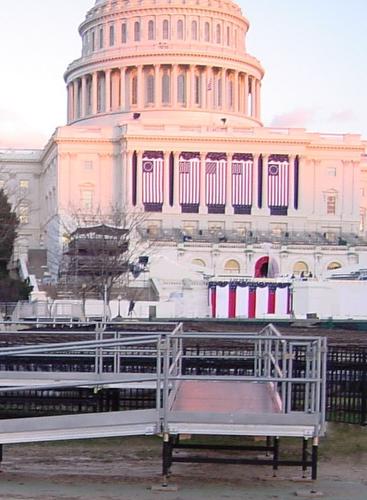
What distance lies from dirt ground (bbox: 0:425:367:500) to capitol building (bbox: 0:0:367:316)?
205 ft

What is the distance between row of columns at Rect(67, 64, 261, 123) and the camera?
380 ft

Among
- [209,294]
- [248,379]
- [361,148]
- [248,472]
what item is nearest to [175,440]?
[248,472]

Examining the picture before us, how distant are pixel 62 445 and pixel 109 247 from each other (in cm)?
5512

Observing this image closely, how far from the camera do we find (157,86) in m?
115

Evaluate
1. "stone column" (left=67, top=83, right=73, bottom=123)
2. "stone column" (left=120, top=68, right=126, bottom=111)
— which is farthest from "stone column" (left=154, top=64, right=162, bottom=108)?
"stone column" (left=67, top=83, right=73, bottom=123)

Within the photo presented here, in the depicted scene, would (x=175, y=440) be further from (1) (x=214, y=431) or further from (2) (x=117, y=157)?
(2) (x=117, y=157)

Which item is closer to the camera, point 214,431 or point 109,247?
point 214,431

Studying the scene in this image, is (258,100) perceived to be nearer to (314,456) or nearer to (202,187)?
(202,187)

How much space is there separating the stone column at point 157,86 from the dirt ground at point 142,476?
10481 centimetres

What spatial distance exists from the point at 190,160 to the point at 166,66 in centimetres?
1954

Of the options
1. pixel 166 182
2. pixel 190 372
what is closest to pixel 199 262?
pixel 166 182

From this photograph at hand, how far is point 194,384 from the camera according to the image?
40.9ft

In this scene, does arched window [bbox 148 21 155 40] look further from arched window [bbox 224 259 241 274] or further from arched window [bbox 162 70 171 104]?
arched window [bbox 224 259 241 274]

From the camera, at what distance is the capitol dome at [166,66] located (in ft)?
379
